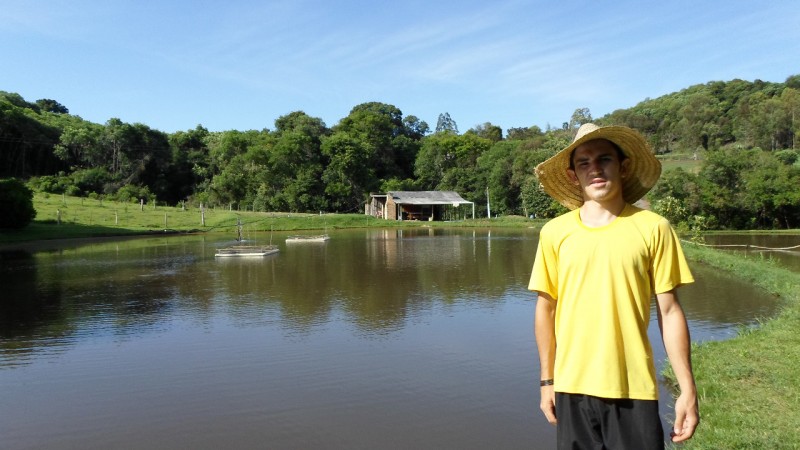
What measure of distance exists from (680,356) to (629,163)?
94cm

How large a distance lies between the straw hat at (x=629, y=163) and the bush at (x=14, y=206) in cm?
3681

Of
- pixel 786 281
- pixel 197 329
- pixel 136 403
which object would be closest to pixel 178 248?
pixel 197 329

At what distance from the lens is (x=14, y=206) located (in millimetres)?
32125

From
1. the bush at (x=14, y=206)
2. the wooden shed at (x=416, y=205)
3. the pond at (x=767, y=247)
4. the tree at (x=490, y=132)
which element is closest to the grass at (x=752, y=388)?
the pond at (x=767, y=247)

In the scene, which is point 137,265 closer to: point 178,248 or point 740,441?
point 178,248

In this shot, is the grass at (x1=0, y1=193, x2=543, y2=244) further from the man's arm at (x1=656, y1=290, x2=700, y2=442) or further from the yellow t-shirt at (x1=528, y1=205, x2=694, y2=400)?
the man's arm at (x1=656, y1=290, x2=700, y2=442)

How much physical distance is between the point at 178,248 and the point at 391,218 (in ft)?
94.7

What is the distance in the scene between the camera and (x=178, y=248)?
2967cm

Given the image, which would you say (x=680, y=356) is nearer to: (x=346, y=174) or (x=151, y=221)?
(x=151, y=221)

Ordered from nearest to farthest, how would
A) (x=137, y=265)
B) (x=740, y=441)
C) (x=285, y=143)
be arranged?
(x=740, y=441) < (x=137, y=265) < (x=285, y=143)

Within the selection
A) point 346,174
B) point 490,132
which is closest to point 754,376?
point 346,174

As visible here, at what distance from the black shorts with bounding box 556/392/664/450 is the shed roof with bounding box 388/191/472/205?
174 feet

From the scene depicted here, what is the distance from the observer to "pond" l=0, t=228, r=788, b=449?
5984 mm

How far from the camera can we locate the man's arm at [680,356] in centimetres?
228
